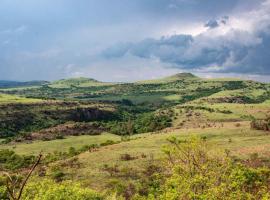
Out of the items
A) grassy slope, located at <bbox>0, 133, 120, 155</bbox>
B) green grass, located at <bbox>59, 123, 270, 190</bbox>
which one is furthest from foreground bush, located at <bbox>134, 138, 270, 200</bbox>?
grassy slope, located at <bbox>0, 133, 120, 155</bbox>

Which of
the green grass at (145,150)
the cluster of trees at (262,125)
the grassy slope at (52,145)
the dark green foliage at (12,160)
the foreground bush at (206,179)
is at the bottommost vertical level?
the grassy slope at (52,145)

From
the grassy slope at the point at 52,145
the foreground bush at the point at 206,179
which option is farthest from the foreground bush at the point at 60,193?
the grassy slope at the point at 52,145

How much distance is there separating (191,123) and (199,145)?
5511 inches

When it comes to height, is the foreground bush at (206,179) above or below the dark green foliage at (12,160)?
above

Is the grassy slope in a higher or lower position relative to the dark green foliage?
lower

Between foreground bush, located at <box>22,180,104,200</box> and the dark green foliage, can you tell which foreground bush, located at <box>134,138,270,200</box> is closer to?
foreground bush, located at <box>22,180,104,200</box>

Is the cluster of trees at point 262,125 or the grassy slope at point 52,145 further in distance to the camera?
the grassy slope at point 52,145

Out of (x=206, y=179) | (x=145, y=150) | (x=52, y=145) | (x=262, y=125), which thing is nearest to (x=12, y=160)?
(x=52, y=145)

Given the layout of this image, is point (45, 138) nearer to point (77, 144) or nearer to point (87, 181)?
point (77, 144)

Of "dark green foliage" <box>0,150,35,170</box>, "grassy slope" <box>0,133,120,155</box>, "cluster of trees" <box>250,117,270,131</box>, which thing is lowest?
"grassy slope" <box>0,133,120,155</box>

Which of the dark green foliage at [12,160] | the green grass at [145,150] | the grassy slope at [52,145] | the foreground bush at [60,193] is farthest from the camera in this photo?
the grassy slope at [52,145]

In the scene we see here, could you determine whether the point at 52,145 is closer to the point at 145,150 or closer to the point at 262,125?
the point at 145,150

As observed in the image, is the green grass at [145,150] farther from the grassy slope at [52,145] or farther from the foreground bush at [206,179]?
the grassy slope at [52,145]

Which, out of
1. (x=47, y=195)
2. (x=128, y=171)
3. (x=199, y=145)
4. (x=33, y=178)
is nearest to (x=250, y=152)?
(x=128, y=171)
